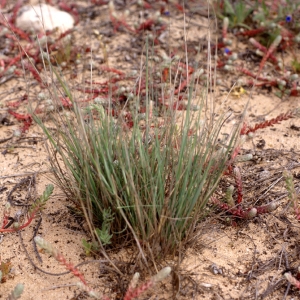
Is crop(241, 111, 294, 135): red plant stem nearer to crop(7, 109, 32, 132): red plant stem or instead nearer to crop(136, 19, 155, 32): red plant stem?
crop(7, 109, 32, 132): red plant stem

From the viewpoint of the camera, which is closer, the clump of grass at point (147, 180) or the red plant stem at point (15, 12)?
the clump of grass at point (147, 180)

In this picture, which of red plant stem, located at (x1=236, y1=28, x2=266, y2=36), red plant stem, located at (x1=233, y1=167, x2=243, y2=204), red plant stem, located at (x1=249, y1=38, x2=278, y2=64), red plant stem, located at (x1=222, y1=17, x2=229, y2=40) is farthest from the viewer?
red plant stem, located at (x1=236, y1=28, x2=266, y2=36)

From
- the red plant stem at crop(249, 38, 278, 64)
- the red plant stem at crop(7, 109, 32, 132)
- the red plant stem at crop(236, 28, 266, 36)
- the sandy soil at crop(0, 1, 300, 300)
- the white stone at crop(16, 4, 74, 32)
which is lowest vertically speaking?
the sandy soil at crop(0, 1, 300, 300)

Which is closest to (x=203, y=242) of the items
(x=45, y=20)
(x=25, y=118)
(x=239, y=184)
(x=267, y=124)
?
(x=239, y=184)

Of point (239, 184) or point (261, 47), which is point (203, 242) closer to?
point (239, 184)

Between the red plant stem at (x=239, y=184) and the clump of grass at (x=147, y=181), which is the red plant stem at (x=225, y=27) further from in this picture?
the clump of grass at (x=147, y=181)

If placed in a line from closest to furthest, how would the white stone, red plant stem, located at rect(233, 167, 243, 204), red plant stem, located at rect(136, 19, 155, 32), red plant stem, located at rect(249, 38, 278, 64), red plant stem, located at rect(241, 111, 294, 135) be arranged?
red plant stem, located at rect(233, 167, 243, 204) → red plant stem, located at rect(241, 111, 294, 135) → red plant stem, located at rect(249, 38, 278, 64) → red plant stem, located at rect(136, 19, 155, 32) → the white stone

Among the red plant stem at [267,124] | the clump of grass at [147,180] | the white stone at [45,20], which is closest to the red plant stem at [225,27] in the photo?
the red plant stem at [267,124]

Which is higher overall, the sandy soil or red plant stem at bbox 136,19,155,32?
red plant stem at bbox 136,19,155,32

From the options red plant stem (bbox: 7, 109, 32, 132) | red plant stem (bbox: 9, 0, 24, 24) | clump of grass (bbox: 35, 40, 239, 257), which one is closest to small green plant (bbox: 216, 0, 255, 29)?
red plant stem (bbox: 9, 0, 24, 24)

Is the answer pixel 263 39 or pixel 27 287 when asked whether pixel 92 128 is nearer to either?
pixel 27 287

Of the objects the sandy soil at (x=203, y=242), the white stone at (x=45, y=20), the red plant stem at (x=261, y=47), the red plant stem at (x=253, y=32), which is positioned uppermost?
the white stone at (x=45, y=20)
